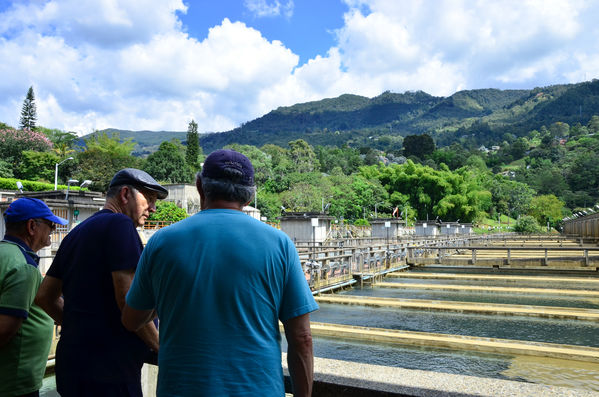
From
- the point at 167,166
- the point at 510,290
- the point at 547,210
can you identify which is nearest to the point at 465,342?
the point at 510,290

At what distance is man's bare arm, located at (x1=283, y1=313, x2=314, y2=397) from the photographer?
1633mm

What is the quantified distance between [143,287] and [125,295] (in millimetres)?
328

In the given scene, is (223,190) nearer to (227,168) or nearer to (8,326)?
(227,168)

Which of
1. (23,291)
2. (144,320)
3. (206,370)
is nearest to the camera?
(206,370)

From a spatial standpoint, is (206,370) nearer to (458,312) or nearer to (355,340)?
(355,340)

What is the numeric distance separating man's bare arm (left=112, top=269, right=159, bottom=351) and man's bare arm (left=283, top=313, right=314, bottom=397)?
70cm

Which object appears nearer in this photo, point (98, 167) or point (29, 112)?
point (98, 167)

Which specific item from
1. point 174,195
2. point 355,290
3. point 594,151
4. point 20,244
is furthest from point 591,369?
point 594,151

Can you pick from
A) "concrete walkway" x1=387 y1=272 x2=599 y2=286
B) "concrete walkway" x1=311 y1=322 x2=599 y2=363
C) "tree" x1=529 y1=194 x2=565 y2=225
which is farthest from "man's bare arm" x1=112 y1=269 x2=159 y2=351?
"tree" x1=529 y1=194 x2=565 y2=225

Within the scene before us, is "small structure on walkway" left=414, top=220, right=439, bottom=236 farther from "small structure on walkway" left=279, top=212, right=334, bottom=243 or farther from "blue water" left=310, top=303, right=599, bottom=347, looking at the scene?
"blue water" left=310, top=303, right=599, bottom=347

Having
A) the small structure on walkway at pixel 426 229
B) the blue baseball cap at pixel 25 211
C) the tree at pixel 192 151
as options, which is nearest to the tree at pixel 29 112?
the tree at pixel 192 151

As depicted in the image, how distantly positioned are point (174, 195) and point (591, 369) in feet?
144

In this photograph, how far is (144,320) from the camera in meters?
1.86

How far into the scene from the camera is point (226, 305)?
1.56 metres
